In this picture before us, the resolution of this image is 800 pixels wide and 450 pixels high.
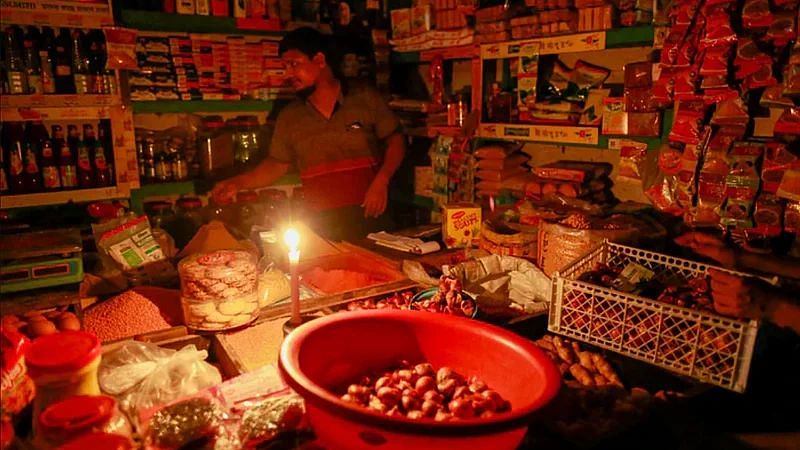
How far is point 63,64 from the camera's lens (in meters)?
2.99

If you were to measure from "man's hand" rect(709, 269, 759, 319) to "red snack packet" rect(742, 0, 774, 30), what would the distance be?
112 cm

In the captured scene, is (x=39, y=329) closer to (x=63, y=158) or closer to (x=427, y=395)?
(x=427, y=395)

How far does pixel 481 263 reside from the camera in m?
2.17

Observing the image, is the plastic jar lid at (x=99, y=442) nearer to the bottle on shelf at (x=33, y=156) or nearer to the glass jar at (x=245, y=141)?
the bottle on shelf at (x=33, y=156)

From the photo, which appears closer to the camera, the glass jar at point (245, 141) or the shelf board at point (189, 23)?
the shelf board at point (189, 23)

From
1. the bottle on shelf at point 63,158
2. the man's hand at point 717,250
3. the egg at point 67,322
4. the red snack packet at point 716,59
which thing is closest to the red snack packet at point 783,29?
the red snack packet at point 716,59

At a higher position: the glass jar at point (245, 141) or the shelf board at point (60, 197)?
the glass jar at point (245, 141)

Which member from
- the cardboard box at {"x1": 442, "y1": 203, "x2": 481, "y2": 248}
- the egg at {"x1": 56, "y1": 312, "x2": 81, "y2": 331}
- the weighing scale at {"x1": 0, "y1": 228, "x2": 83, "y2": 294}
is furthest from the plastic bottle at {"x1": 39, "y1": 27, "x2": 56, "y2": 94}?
the cardboard box at {"x1": 442, "y1": 203, "x2": 481, "y2": 248}

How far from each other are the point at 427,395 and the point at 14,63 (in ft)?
9.44

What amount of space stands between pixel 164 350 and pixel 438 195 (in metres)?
2.45

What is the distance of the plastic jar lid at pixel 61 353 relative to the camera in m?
1.06

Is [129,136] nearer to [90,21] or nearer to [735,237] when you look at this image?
[90,21]

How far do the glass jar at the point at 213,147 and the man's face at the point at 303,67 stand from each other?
2.07ft

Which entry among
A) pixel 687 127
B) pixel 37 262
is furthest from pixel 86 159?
pixel 687 127
